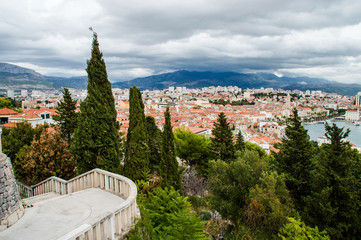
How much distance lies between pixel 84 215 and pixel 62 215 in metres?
0.43

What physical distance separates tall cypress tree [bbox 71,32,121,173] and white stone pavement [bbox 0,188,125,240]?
3517mm

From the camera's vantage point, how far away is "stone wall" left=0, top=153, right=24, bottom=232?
14.0ft

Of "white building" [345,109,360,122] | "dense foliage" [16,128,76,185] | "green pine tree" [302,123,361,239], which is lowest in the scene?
"white building" [345,109,360,122]

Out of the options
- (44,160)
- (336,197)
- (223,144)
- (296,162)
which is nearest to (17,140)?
(44,160)

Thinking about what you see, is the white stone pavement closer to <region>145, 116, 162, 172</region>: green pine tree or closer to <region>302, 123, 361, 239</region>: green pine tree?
<region>302, 123, 361, 239</region>: green pine tree

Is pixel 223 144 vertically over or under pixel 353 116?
over

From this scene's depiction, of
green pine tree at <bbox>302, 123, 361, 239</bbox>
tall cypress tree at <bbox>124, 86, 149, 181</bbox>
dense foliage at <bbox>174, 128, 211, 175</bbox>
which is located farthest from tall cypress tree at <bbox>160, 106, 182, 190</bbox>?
dense foliage at <bbox>174, 128, 211, 175</bbox>

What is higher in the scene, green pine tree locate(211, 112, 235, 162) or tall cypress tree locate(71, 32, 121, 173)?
tall cypress tree locate(71, 32, 121, 173)

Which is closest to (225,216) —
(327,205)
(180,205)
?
(327,205)

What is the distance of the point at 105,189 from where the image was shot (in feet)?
19.8

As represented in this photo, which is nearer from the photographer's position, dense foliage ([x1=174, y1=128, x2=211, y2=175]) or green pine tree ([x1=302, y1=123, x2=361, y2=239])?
green pine tree ([x1=302, y1=123, x2=361, y2=239])

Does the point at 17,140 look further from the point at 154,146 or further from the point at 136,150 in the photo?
the point at 154,146

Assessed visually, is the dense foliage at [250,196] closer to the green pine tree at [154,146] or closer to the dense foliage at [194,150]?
the green pine tree at [154,146]

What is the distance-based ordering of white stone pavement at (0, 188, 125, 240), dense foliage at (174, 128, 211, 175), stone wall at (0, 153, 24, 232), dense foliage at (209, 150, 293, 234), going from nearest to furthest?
white stone pavement at (0, 188, 125, 240)
stone wall at (0, 153, 24, 232)
dense foliage at (209, 150, 293, 234)
dense foliage at (174, 128, 211, 175)
